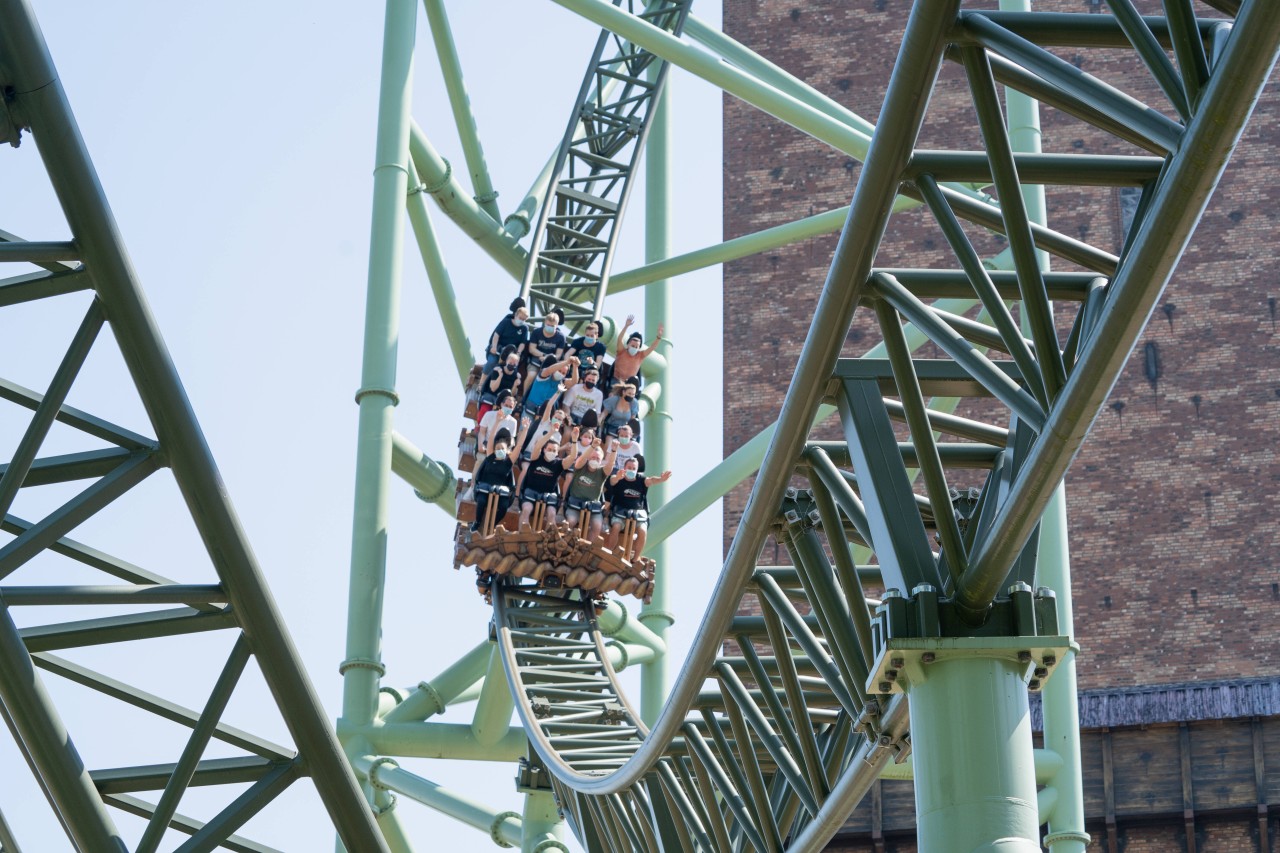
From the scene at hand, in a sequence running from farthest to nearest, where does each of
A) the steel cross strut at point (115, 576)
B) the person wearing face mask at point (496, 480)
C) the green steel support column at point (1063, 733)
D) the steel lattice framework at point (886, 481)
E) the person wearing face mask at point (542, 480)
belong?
the person wearing face mask at point (542, 480) < the person wearing face mask at point (496, 480) < the green steel support column at point (1063, 733) < the steel cross strut at point (115, 576) < the steel lattice framework at point (886, 481)

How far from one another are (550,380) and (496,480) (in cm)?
118

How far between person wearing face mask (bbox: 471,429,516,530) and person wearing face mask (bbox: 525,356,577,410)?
0.57 m

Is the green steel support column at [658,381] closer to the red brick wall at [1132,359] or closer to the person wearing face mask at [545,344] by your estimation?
the person wearing face mask at [545,344]

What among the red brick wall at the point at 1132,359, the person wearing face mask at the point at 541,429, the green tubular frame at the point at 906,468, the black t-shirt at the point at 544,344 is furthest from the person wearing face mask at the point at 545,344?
the red brick wall at the point at 1132,359

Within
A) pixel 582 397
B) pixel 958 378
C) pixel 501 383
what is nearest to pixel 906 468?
pixel 958 378

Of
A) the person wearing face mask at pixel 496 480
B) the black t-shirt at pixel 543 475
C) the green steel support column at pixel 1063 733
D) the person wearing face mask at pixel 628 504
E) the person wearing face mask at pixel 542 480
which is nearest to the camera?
the green steel support column at pixel 1063 733

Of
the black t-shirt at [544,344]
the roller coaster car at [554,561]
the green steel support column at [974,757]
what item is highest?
the black t-shirt at [544,344]

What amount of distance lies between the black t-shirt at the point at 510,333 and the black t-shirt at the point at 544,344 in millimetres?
85

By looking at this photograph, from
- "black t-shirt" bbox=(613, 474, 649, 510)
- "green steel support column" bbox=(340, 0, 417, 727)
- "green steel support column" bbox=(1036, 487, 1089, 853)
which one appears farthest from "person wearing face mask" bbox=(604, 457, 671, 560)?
"green steel support column" bbox=(1036, 487, 1089, 853)

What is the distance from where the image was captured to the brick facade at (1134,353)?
85.7 feet

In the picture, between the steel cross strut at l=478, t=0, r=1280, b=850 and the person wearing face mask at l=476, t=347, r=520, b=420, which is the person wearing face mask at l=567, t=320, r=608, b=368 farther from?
the steel cross strut at l=478, t=0, r=1280, b=850

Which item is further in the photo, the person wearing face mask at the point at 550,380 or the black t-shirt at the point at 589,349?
the black t-shirt at the point at 589,349

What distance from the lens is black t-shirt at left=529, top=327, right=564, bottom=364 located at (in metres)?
18.0

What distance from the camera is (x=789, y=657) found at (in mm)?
9734
